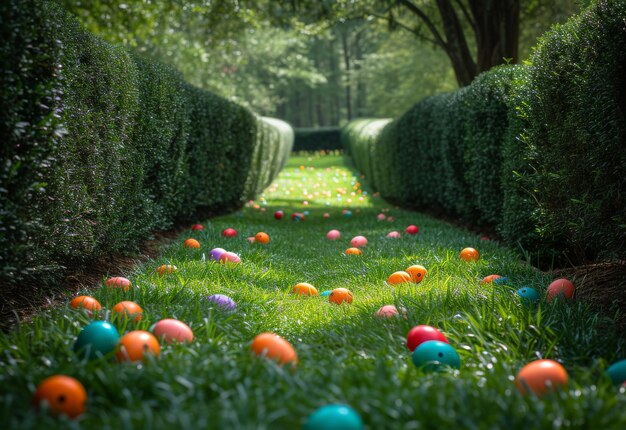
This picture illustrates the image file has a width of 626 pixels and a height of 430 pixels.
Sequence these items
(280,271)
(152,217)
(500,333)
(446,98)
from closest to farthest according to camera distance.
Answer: (500,333) < (280,271) < (152,217) < (446,98)

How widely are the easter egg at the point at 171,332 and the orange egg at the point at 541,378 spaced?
1536mm

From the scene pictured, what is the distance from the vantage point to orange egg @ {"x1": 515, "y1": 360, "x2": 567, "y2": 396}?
90.6 inches

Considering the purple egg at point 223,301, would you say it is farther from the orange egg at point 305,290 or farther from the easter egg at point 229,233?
the easter egg at point 229,233

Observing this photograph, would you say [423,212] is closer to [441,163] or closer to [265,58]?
[441,163]

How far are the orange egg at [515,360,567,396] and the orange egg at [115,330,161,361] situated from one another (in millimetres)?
1543

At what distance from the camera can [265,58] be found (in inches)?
1266

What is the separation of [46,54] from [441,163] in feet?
Answer: 21.2

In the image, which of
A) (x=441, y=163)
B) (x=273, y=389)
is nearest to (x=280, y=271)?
(x=273, y=389)

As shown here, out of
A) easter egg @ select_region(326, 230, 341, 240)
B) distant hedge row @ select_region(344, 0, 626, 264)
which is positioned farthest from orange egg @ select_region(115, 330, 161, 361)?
easter egg @ select_region(326, 230, 341, 240)

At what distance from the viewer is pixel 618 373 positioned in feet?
8.36

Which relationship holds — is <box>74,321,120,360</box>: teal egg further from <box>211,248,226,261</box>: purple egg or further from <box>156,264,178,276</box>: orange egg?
<box>211,248,226,261</box>: purple egg

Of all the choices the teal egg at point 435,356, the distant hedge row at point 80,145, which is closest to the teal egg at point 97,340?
the distant hedge row at point 80,145

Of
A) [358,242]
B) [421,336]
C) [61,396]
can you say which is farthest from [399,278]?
→ [61,396]

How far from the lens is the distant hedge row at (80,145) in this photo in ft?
10.4
